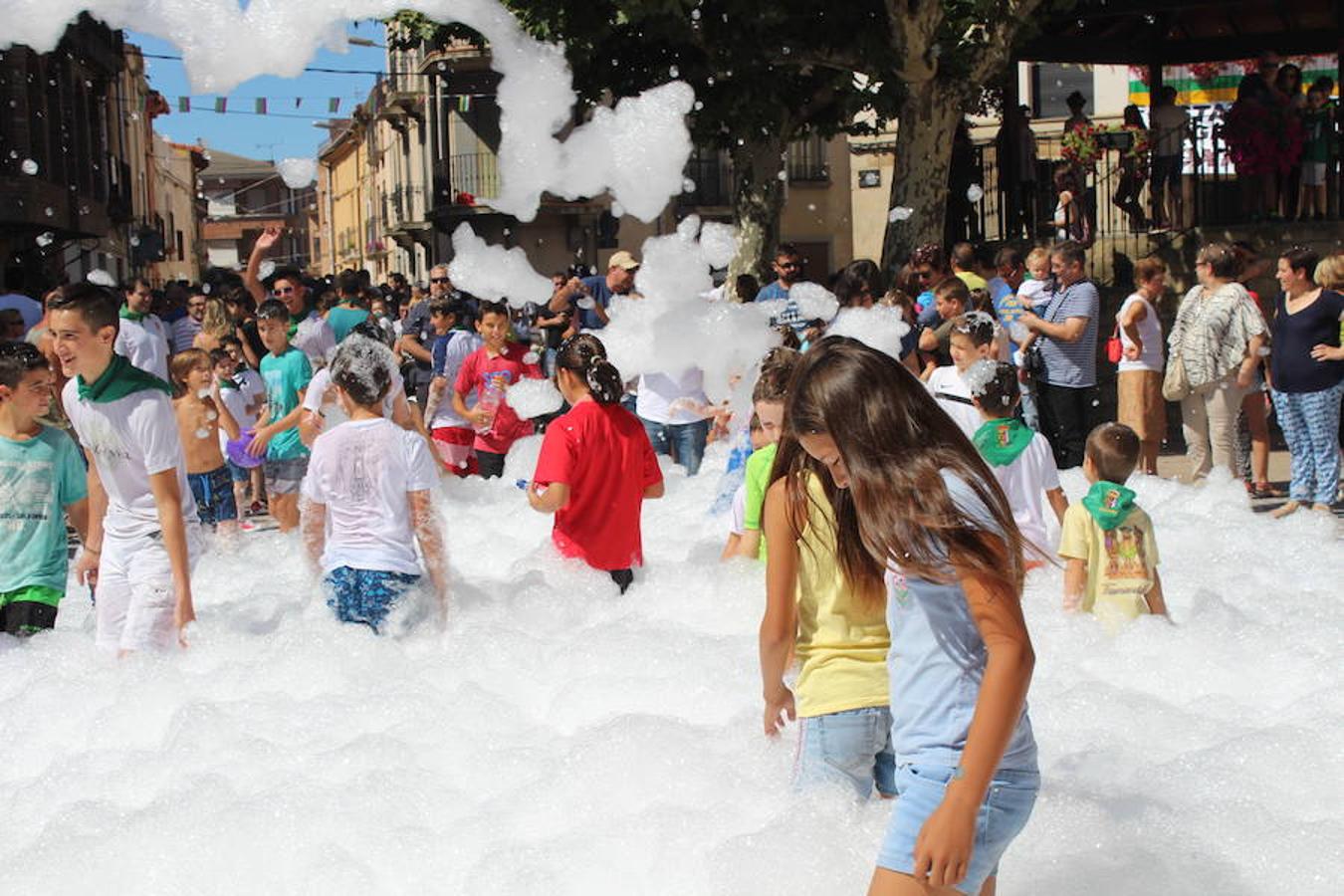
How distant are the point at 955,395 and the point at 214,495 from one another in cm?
414

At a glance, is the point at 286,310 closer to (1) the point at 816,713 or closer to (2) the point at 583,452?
(2) the point at 583,452

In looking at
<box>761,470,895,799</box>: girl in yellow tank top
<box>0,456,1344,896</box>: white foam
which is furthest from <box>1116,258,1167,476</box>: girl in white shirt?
<box>761,470,895,799</box>: girl in yellow tank top

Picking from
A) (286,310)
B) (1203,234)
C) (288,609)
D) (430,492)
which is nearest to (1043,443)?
(430,492)

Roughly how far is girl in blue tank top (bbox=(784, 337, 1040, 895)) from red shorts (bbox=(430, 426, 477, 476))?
699cm

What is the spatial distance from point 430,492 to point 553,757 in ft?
3.77

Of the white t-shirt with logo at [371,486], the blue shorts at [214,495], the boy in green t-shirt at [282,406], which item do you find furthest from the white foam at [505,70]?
the blue shorts at [214,495]

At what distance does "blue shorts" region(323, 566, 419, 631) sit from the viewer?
564 cm

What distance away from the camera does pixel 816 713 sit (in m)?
3.69

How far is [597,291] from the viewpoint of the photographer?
12.1 metres

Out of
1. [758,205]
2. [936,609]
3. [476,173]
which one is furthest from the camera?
[476,173]

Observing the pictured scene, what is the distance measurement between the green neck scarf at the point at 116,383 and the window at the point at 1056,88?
24.5 metres

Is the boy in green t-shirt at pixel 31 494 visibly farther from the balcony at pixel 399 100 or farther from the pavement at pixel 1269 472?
the balcony at pixel 399 100

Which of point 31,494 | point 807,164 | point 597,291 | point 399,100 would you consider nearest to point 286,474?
point 31,494

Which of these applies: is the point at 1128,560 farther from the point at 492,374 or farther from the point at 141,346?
the point at 141,346
